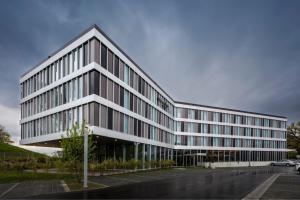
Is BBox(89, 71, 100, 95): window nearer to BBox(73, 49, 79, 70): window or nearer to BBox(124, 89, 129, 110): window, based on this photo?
BBox(73, 49, 79, 70): window

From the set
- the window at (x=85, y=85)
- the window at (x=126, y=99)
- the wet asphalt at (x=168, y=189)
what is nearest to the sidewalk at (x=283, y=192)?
the wet asphalt at (x=168, y=189)

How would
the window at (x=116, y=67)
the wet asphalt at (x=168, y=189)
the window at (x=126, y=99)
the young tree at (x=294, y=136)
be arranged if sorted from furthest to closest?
the young tree at (x=294, y=136)
the window at (x=126, y=99)
the window at (x=116, y=67)
the wet asphalt at (x=168, y=189)

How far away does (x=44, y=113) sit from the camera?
133 feet

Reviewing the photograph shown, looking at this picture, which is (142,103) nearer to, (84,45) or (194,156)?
(84,45)

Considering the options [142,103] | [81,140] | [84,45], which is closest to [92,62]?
[84,45]

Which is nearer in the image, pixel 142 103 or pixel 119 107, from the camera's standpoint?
pixel 119 107

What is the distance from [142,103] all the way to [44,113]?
14008 mm

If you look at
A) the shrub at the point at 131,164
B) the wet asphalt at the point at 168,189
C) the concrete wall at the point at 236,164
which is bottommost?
the concrete wall at the point at 236,164

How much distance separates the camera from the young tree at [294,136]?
363ft

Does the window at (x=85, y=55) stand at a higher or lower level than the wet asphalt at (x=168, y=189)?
higher

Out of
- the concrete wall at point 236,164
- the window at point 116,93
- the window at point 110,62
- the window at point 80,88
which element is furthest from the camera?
the concrete wall at point 236,164

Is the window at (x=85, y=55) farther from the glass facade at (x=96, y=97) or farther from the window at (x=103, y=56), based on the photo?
the window at (x=103, y=56)

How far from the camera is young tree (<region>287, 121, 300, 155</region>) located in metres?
111

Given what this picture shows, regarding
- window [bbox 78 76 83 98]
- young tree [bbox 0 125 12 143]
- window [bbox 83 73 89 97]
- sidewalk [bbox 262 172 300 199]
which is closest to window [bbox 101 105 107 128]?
window [bbox 83 73 89 97]
